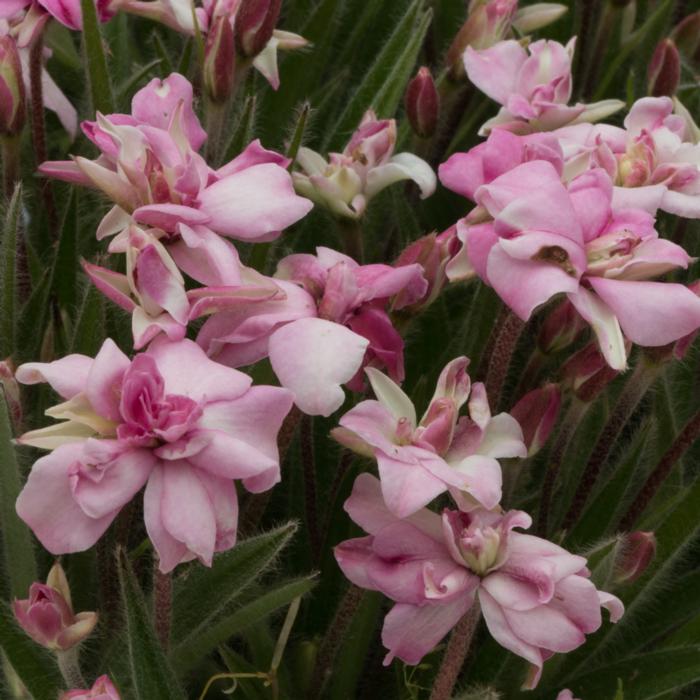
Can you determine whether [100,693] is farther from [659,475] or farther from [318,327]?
[659,475]

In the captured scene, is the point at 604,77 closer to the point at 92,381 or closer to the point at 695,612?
the point at 695,612

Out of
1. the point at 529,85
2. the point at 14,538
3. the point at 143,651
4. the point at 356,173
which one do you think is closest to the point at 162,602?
the point at 143,651

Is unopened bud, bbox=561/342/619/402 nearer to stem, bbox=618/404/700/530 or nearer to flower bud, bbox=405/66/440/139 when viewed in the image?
stem, bbox=618/404/700/530

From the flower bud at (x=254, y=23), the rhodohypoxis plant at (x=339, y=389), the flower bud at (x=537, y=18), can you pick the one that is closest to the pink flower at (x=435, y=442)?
the rhodohypoxis plant at (x=339, y=389)

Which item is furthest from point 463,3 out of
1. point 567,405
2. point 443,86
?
point 567,405

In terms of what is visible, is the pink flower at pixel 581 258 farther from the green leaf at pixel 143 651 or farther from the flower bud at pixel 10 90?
the flower bud at pixel 10 90

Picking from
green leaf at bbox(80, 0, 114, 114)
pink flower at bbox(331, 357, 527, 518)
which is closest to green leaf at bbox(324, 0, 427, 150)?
green leaf at bbox(80, 0, 114, 114)
